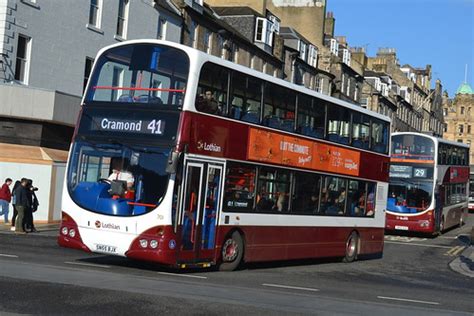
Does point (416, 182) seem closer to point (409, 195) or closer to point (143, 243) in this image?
point (409, 195)

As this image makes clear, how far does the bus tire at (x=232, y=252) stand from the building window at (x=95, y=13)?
17128 millimetres

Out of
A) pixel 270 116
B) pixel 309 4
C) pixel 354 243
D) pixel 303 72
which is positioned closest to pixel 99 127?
pixel 270 116

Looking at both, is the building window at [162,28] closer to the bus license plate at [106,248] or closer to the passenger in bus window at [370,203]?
the passenger in bus window at [370,203]

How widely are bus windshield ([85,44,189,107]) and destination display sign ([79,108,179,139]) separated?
0.24m

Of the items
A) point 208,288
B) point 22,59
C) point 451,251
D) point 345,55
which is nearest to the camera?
point 208,288

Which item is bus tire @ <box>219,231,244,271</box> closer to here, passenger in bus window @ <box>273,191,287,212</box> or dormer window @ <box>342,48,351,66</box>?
passenger in bus window @ <box>273,191,287,212</box>

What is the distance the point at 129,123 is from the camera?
42.7 ft

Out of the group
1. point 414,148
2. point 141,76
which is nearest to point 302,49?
point 414,148

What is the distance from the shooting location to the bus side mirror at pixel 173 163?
12181 millimetres

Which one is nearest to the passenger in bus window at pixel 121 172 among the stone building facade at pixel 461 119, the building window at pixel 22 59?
the building window at pixel 22 59

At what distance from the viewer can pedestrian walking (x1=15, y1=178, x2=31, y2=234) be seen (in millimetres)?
21609

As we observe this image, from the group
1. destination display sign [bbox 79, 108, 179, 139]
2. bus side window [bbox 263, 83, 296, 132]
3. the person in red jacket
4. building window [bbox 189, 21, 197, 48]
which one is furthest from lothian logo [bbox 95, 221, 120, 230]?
building window [bbox 189, 21, 197, 48]

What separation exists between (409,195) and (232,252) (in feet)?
64.7

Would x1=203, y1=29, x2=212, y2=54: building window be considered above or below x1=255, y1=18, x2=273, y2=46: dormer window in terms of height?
below
